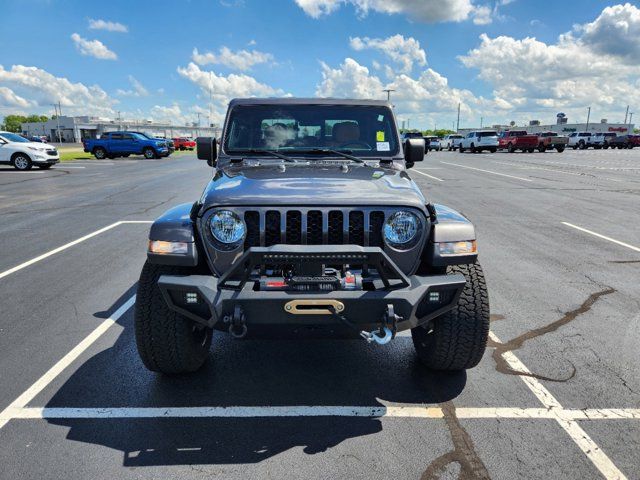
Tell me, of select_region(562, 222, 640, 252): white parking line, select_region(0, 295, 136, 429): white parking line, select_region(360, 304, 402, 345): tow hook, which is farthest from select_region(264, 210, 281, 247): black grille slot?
select_region(562, 222, 640, 252): white parking line

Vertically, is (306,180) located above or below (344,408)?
above

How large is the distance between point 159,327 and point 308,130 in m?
2.20

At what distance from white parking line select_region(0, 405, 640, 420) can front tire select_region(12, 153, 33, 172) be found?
72.7 feet

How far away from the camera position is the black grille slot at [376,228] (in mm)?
2941

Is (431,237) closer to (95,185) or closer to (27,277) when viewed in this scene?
(27,277)

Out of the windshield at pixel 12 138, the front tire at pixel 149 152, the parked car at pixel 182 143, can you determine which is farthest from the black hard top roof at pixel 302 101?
the parked car at pixel 182 143

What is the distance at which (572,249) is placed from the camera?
7.18 meters

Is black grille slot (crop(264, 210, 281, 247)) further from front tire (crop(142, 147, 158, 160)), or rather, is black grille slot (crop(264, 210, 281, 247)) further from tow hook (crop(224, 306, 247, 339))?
front tire (crop(142, 147, 158, 160))

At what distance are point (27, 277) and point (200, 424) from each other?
401cm

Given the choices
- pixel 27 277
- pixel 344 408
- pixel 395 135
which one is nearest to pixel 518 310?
pixel 395 135

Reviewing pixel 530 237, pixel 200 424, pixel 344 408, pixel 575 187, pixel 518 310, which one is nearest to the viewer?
pixel 200 424

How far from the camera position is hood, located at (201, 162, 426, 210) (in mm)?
2893

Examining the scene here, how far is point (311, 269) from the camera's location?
271cm

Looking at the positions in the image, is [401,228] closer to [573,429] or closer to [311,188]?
[311,188]
